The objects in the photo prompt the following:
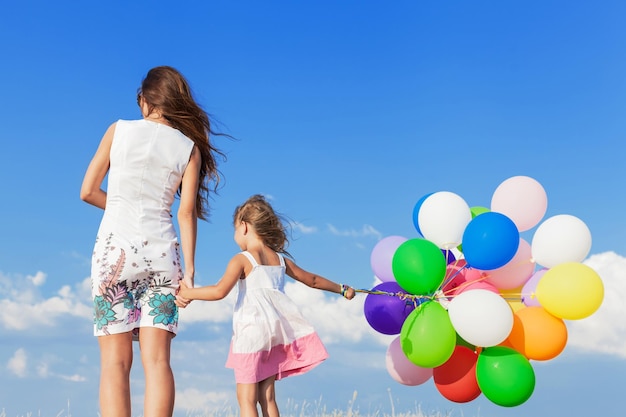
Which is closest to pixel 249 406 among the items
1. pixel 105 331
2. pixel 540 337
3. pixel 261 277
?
pixel 261 277

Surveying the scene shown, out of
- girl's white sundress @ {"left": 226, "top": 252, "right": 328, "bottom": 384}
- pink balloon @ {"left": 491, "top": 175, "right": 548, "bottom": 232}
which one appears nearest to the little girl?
girl's white sundress @ {"left": 226, "top": 252, "right": 328, "bottom": 384}

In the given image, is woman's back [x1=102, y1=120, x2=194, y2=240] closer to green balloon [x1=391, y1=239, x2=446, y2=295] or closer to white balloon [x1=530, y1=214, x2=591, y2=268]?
green balloon [x1=391, y1=239, x2=446, y2=295]

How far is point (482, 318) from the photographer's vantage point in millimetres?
4809

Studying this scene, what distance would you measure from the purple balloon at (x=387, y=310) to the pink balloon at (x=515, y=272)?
739mm

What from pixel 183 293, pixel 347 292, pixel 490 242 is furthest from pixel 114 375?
pixel 490 242

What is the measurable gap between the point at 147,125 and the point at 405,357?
2.98 metres

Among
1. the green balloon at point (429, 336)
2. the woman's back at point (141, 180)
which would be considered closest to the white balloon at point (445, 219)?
the green balloon at point (429, 336)

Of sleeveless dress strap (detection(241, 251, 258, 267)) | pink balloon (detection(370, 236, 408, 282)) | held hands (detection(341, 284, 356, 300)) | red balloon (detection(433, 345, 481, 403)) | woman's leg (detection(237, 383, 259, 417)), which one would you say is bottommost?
woman's leg (detection(237, 383, 259, 417))

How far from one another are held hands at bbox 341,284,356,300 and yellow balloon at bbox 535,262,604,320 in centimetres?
149

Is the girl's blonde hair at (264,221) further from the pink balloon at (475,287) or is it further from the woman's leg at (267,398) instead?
the pink balloon at (475,287)

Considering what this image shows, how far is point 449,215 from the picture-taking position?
5.26m

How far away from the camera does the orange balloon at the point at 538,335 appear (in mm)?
5145

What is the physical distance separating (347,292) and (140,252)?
179cm

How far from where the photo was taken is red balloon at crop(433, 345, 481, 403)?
210 inches
